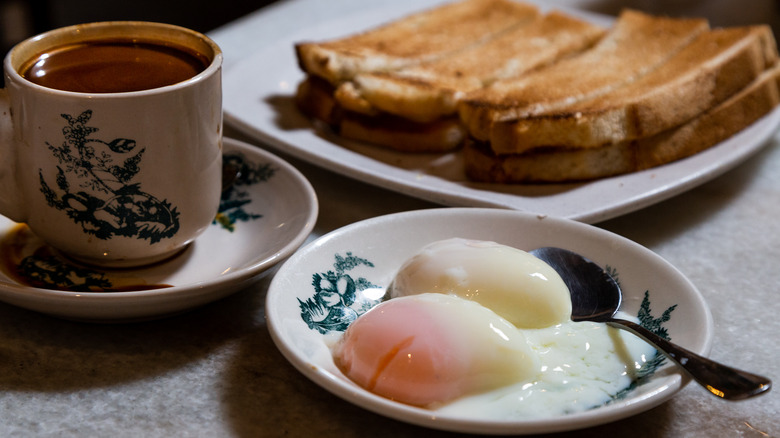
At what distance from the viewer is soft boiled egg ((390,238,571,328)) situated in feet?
2.76

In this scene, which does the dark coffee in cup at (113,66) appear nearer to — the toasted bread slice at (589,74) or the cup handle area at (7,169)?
the cup handle area at (7,169)

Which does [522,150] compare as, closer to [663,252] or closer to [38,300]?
[663,252]

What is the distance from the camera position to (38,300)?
0.81 m

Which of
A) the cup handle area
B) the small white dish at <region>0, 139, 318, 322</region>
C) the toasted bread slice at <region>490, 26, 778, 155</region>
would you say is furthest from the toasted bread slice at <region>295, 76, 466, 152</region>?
the cup handle area

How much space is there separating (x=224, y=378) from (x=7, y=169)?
0.39 meters

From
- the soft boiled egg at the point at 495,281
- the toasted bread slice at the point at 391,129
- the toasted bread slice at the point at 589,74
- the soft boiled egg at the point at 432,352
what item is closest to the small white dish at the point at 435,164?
the toasted bread slice at the point at 391,129

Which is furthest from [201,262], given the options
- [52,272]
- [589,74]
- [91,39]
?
[589,74]

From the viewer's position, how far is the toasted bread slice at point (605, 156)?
1.29 meters

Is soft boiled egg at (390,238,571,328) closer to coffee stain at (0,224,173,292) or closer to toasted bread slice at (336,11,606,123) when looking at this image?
coffee stain at (0,224,173,292)

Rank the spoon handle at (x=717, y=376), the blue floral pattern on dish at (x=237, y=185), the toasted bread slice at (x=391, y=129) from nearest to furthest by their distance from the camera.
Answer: the spoon handle at (x=717, y=376)
the blue floral pattern on dish at (x=237, y=185)
the toasted bread slice at (x=391, y=129)

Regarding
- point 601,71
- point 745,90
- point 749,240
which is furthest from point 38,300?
point 745,90

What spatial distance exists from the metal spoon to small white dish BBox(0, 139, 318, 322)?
33 centimetres

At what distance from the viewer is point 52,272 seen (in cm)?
95

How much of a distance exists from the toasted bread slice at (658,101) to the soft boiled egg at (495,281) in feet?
1.44
